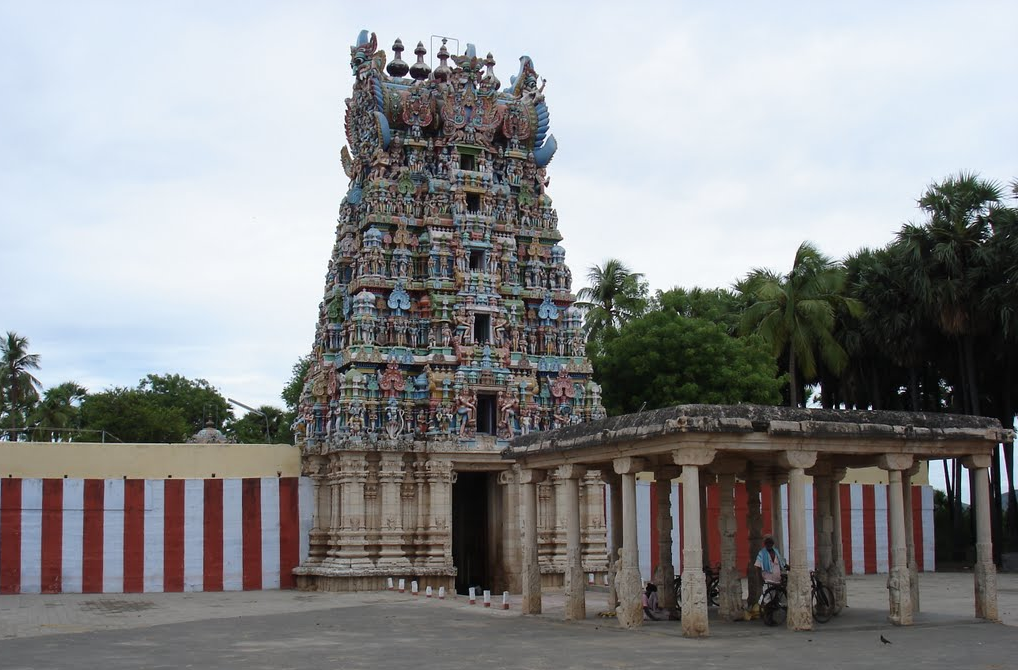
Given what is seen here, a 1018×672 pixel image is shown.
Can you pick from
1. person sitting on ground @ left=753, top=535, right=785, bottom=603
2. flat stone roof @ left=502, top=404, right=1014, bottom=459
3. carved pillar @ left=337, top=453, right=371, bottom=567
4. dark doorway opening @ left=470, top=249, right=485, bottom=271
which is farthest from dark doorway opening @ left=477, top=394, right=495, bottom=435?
person sitting on ground @ left=753, top=535, right=785, bottom=603

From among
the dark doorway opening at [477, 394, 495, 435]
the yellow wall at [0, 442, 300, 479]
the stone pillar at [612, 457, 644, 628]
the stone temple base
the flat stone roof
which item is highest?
the dark doorway opening at [477, 394, 495, 435]

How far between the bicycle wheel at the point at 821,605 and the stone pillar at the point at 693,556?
325 centimetres

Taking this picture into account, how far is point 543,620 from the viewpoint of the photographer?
75.4 ft

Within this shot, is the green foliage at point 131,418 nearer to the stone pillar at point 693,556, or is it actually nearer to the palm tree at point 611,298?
the palm tree at point 611,298

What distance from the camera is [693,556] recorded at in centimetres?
1919

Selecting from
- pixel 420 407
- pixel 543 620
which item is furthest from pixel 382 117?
pixel 543 620

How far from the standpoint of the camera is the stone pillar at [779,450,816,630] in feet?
64.7

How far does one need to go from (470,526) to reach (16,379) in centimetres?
4042

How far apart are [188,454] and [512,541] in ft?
31.1

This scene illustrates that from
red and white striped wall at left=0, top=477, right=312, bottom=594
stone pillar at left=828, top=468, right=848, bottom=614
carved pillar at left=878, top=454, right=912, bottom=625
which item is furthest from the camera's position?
red and white striped wall at left=0, top=477, right=312, bottom=594

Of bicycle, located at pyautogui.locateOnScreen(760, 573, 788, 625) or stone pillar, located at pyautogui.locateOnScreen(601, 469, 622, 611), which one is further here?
stone pillar, located at pyautogui.locateOnScreen(601, 469, 622, 611)

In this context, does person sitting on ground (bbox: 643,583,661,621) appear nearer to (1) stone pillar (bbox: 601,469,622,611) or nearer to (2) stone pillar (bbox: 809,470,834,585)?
(1) stone pillar (bbox: 601,469,622,611)

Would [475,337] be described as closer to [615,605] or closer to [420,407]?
[420,407]

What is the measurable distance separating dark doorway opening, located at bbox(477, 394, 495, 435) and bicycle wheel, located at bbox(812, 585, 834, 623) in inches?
541
